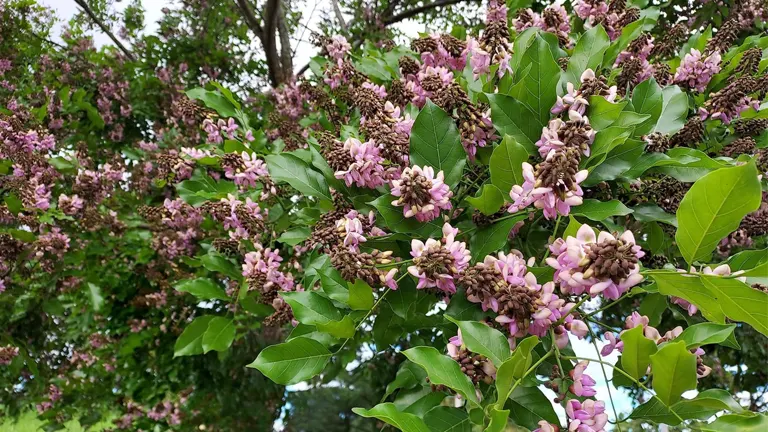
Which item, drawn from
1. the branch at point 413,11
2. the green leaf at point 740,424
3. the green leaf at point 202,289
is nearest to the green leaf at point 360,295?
the green leaf at point 740,424

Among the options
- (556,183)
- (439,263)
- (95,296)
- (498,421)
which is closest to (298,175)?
(439,263)

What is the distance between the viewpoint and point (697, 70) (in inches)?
46.8

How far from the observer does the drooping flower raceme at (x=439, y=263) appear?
0.75m

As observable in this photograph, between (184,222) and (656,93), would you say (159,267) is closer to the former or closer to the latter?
(184,222)

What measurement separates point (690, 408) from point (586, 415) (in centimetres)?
13

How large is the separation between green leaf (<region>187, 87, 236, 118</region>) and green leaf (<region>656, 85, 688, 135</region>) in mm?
1096

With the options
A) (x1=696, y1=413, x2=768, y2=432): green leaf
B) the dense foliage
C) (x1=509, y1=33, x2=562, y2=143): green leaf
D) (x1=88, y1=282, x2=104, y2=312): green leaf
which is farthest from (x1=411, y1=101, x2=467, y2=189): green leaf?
(x1=88, y1=282, x2=104, y2=312): green leaf

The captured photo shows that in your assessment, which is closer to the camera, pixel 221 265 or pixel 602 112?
→ pixel 602 112

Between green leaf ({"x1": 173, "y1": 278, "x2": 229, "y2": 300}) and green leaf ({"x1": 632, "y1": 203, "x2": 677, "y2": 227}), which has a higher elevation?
green leaf ({"x1": 632, "y1": 203, "x2": 677, "y2": 227})

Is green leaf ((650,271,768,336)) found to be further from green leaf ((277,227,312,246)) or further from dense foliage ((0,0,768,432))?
green leaf ((277,227,312,246))

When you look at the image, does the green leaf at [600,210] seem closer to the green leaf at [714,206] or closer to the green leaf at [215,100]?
the green leaf at [714,206]

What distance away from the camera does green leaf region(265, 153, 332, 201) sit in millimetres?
1048

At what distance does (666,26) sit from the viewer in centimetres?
232

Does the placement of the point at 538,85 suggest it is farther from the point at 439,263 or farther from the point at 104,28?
the point at 104,28
